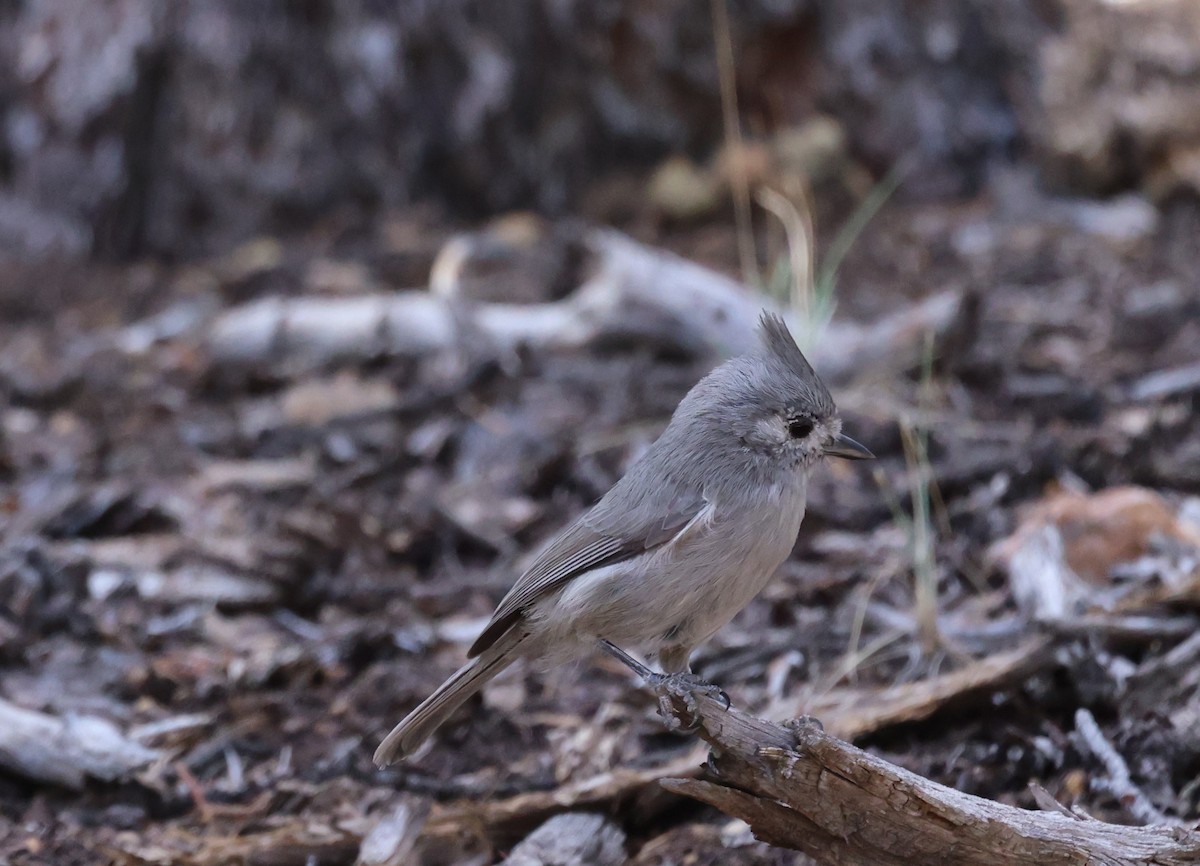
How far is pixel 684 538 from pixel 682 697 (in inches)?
19.4

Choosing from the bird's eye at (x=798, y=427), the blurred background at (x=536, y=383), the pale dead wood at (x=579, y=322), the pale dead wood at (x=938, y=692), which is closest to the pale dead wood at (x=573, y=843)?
the blurred background at (x=536, y=383)

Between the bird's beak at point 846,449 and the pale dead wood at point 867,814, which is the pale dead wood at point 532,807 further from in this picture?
the bird's beak at point 846,449

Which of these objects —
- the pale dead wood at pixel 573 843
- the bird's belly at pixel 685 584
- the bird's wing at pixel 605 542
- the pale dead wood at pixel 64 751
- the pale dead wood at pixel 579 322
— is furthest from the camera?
the pale dead wood at pixel 579 322

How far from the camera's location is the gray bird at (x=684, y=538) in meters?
3.08

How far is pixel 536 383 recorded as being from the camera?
19.2 ft

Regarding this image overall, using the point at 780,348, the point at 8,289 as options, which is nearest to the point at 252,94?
the point at 8,289

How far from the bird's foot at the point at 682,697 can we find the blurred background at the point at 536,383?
0.33 m

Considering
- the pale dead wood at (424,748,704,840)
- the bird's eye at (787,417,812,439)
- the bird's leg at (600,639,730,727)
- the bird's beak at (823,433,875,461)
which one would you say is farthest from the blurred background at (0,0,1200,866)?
the bird's eye at (787,417,812,439)

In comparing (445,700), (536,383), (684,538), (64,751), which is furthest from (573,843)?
(536,383)

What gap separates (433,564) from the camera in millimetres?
4684

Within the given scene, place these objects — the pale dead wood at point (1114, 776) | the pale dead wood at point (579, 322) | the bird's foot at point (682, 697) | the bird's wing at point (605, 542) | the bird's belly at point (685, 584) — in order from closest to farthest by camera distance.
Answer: the bird's foot at point (682, 697), the pale dead wood at point (1114, 776), the bird's belly at point (685, 584), the bird's wing at point (605, 542), the pale dead wood at point (579, 322)

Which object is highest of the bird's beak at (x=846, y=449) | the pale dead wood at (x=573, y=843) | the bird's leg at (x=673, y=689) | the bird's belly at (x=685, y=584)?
the bird's beak at (x=846, y=449)

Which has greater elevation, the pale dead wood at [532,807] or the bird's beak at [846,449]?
the bird's beak at [846,449]

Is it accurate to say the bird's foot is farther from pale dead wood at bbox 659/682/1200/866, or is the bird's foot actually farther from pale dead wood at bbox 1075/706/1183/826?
pale dead wood at bbox 1075/706/1183/826
